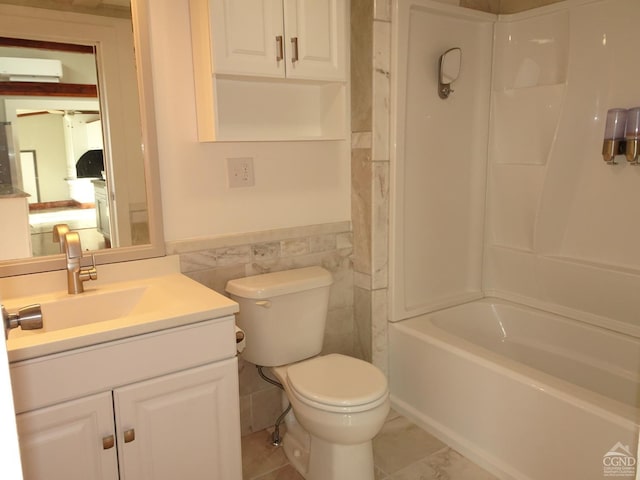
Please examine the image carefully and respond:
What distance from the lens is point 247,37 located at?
1.86 meters

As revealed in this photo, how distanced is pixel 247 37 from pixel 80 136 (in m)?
0.69

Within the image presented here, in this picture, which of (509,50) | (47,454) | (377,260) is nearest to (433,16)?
(509,50)

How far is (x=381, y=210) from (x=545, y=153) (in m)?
0.89

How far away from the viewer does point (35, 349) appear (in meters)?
1.24

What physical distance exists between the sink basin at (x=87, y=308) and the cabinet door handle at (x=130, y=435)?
0.42 metres

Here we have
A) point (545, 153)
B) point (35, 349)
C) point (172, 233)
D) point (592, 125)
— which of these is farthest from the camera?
point (545, 153)

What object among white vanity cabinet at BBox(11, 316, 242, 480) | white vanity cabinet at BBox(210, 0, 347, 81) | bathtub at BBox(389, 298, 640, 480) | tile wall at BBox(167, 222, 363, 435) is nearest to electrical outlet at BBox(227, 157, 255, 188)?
tile wall at BBox(167, 222, 363, 435)

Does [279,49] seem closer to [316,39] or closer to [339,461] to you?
[316,39]

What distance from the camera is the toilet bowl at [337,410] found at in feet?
5.65

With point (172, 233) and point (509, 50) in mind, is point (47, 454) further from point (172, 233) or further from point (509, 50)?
point (509, 50)

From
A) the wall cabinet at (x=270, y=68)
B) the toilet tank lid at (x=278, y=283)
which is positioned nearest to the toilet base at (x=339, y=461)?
the toilet tank lid at (x=278, y=283)

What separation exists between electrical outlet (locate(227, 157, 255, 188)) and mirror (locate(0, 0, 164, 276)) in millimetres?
317

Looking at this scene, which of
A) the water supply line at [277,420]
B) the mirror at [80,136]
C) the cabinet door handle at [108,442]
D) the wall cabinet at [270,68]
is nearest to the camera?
→ the cabinet door handle at [108,442]

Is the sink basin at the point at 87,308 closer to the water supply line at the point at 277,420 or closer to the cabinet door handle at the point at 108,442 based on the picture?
the cabinet door handle at the point at 108,442
